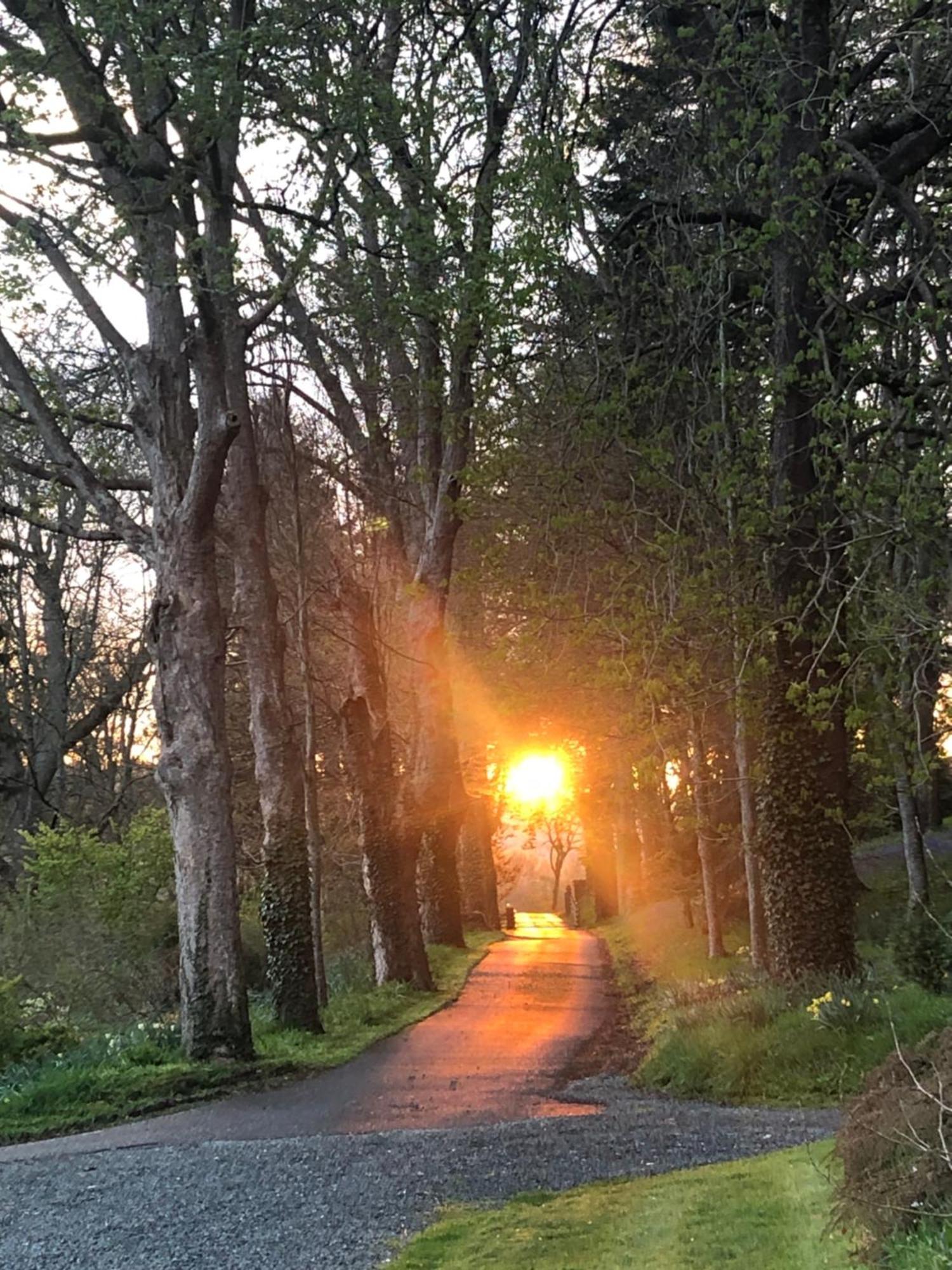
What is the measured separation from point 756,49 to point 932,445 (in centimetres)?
374

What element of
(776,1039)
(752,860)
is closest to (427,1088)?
(776,1039)

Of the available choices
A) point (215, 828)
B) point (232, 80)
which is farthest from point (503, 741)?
point (232, 80)

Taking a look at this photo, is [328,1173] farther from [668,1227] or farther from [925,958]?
[925,958]

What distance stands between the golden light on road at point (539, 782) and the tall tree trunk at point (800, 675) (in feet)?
70.8

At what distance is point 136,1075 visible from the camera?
1218 centimetres

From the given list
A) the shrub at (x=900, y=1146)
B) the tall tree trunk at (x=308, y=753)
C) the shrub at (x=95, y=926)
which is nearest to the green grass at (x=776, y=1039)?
the shrub at (x=900, y=1146)

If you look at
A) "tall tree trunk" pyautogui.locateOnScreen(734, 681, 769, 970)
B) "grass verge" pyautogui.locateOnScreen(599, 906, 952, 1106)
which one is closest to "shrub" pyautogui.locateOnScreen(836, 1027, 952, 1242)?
"grass verge" pyautogui.locateOnScreen(599, 906, 952, 1106)

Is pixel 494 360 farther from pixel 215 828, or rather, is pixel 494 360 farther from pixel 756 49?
pixel 215 828

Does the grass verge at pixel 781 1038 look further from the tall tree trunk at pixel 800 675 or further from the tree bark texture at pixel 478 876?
the tree bark texture at pixel 478 876

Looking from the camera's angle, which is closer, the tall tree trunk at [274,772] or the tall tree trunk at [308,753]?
the tall tree trunk at [274,772]

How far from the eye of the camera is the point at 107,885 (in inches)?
680

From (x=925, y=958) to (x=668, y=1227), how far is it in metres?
7.44

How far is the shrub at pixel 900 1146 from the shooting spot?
13.0ft

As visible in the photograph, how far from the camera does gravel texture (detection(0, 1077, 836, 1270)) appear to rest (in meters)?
6.57
